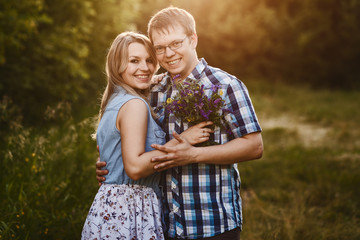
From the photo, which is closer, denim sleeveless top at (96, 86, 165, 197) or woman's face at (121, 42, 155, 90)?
denim sleeveless top at (96, 86, 165, 197)

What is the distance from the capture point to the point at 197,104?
2.23 m

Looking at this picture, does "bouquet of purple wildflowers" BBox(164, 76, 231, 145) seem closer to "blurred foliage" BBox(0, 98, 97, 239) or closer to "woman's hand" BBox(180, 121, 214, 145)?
"woman's hand" BBox(180, 121, 214, 145)

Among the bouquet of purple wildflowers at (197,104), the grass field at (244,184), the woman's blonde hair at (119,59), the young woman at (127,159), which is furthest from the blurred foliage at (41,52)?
the bouquet of purple wildflowers at (197,104)

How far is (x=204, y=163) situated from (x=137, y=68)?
864mm

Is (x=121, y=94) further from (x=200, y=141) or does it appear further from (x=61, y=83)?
(x=61, y=83)

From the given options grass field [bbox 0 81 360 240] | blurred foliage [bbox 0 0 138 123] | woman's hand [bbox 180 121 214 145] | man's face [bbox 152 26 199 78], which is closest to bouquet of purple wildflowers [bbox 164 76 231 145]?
woman's hand [bbox 180 121 214 145]

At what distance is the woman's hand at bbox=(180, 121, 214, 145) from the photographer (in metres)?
2.31

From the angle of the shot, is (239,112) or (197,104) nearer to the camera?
(197,104)

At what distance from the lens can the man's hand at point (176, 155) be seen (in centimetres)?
222

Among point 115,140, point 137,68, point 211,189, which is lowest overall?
point 211,189

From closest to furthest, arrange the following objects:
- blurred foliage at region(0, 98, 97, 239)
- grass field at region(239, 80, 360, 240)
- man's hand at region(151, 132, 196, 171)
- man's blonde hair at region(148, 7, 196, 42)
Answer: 1. man's hand at region(151, 132, 196, 171)
2. man's blonde hair at region(148, 7, 196, 42)
3. blurred foliage at region(0, 98, 97, 239)
4. grass field at region(239, 80, 360, 240)

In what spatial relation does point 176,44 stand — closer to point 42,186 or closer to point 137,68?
point 137,68

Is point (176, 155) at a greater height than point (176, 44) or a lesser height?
lesser

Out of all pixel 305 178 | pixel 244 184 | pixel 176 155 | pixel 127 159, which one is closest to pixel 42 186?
pixel 127 159
